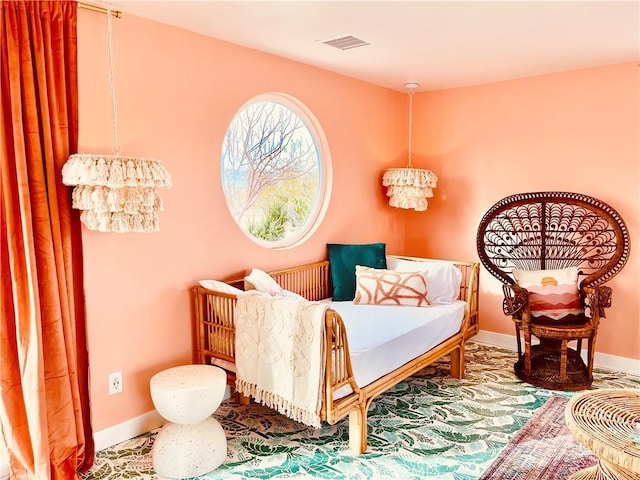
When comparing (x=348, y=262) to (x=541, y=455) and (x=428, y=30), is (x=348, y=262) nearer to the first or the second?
(x=428, y=30)

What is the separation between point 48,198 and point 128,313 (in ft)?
2.52

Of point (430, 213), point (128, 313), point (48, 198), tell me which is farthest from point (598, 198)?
point (48, 198)

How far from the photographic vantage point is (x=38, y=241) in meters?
2.24

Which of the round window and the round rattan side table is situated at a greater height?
the round window

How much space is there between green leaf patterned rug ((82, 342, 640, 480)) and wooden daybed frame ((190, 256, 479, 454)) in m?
0.18

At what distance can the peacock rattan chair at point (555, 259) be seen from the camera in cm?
344

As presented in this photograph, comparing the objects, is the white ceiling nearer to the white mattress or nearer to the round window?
the round window

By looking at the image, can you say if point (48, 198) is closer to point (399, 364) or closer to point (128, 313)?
point (128, 313)

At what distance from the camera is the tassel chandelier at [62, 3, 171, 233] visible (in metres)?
2.19

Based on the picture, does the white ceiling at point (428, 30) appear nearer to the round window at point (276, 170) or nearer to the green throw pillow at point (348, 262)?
the round window at point (276, 170)

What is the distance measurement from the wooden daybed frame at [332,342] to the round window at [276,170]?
0.34 meters

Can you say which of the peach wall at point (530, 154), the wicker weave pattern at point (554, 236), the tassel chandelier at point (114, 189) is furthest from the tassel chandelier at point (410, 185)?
the tassel chandelier at point (114, 189)

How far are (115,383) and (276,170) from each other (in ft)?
6.00

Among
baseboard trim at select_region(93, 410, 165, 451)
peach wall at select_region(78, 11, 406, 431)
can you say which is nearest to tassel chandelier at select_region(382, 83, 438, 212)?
peach wall at select_region(78, 11, 406, 431)
